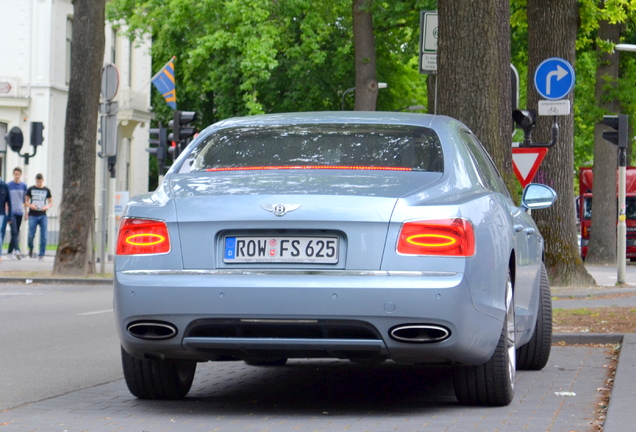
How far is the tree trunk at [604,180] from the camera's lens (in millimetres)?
34219

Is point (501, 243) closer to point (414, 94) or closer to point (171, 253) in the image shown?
point (171, 253)

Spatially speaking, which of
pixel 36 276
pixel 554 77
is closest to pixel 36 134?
pixel 36 276

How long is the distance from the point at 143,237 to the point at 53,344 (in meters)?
4.94

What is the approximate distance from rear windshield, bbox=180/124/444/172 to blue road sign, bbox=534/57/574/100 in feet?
35.3

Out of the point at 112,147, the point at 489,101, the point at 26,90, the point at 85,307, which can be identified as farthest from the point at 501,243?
the point at 26,90

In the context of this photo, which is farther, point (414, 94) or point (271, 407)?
point (414, 94)

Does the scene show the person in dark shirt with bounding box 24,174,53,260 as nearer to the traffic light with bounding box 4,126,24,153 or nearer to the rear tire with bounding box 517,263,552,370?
the traffic light with bounding box 4,126,24,153

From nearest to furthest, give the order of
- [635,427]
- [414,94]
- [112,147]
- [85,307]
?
[635,427]
[85,307]
[112,147]
[414,94]

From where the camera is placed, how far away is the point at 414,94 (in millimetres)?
55094

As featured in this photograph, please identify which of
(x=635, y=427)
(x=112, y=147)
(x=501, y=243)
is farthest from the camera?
(x=112, y=147)

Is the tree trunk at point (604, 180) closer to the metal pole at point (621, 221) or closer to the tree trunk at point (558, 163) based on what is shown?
the metal pole at point (621, 221)

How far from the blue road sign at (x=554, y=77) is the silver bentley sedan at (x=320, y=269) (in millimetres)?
11165

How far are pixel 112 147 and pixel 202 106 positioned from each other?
3423 cm

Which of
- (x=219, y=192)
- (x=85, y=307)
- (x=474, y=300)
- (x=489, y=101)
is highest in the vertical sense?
(x=489, y=101)
